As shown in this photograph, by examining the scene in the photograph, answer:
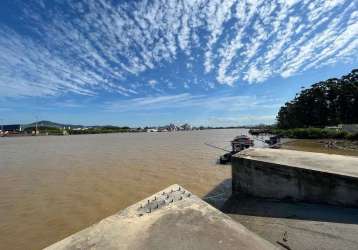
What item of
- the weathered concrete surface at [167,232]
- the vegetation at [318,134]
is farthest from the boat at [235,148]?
the vegetation at [318,134]

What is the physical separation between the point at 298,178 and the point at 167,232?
15.5 feet

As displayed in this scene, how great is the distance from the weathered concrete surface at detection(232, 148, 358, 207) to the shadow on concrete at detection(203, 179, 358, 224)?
248 mm

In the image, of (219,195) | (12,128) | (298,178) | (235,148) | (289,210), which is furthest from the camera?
(12,128)

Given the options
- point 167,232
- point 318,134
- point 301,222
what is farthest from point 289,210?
point 318,134

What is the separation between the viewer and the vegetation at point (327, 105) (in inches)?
2163

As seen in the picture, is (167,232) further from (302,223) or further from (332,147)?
(332,147)

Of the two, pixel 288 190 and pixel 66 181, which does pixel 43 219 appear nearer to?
pixel 66 181

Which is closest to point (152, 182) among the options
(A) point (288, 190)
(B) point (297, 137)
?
(A) point (288, 190)

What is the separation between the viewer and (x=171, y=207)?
6.25 metres

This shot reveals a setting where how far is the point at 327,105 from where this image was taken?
6138cm

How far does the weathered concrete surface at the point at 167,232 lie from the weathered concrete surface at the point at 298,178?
127 inches

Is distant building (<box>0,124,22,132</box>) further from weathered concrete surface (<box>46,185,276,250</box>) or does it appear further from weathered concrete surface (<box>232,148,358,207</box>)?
weathered concrete surface (<box>46,185,276,250</box>)

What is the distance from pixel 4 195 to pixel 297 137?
51053 mm

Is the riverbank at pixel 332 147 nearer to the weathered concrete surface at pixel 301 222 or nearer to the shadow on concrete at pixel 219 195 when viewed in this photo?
the shadow on concrete at pixel 219 195
